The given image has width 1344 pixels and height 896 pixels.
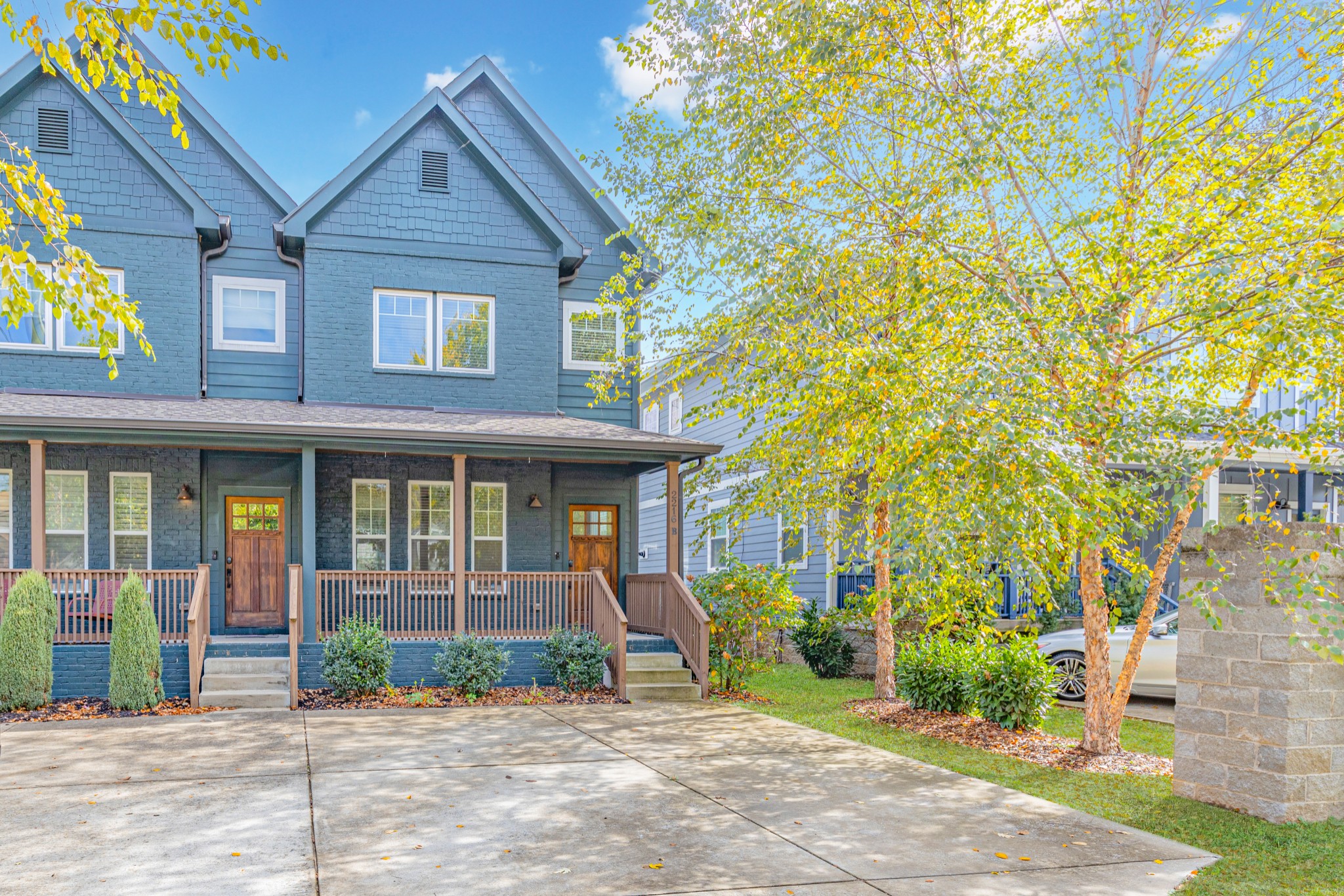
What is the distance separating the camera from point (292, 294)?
14867 mm

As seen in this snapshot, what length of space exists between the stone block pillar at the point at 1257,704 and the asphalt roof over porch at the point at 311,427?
25.2 ft

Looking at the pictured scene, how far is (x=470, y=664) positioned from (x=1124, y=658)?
796 centimetres

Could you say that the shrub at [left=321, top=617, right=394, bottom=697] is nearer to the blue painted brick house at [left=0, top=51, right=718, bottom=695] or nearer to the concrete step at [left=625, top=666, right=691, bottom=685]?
the blue painted brick house at [left=0, top=51, right=718, bottom=695]

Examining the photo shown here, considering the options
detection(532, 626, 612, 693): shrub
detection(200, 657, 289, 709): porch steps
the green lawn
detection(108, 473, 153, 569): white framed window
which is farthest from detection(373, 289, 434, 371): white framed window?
the green lawn

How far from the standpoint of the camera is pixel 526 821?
6371 mm

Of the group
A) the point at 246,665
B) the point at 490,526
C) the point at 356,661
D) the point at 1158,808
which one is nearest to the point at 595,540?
the point at 490,526

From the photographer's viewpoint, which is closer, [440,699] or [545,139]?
[440,699]

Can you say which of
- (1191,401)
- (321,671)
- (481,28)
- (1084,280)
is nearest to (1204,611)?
(1191,401)

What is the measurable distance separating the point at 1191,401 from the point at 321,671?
995 centimetres

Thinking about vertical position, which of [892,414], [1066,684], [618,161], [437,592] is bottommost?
[1066,684]

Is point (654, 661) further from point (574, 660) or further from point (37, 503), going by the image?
point (37, 503)

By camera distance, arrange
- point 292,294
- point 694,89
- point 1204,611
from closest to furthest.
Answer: point 1204,611
point 694,89
point 292,294

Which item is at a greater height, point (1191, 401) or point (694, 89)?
point (694, 89)

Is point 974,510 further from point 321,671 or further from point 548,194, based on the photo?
point 548,194
